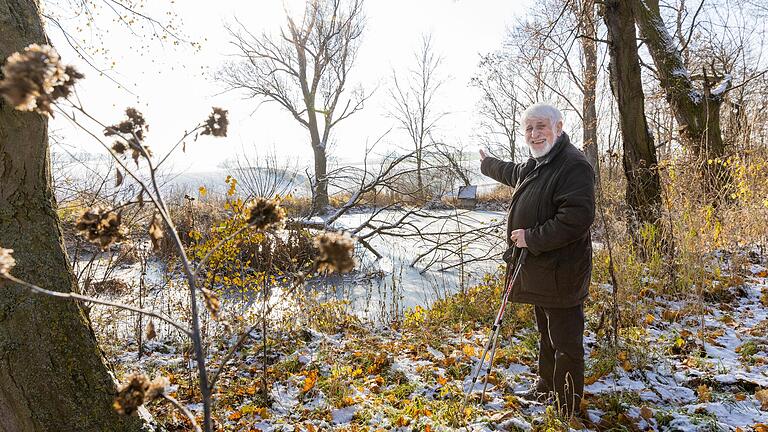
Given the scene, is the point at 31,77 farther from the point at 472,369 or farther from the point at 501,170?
the point at 472,369

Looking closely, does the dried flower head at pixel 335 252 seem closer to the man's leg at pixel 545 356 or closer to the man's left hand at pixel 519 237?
the man's left hand at pixel 519 237

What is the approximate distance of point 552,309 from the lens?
2.44 meters

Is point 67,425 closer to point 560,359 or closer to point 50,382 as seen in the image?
point 50,382

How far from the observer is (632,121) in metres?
5.05

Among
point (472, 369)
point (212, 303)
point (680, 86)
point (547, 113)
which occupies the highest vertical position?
point (680, 86)

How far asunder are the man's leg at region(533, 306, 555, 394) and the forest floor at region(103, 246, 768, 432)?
0.54 ft

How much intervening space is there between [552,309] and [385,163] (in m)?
3.91

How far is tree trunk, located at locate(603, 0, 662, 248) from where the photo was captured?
4.93 m

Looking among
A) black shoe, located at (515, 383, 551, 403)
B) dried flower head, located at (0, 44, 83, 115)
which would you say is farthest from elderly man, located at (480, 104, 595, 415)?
dried flower head, located at (0, 44, 83, 115)

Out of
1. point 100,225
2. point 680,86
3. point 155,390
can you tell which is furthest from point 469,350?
point 680,86

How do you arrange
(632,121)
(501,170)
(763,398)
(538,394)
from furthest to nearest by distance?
(632,121), (501,170), (538,394), (763,398)

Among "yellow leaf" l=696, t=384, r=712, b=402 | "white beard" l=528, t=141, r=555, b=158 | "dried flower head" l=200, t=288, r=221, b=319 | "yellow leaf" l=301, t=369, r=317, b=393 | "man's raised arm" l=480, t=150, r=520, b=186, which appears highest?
"white beard" l=528, t=141, r=555, b=158

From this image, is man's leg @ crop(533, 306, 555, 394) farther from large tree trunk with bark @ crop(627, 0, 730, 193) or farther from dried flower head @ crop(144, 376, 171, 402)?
large tree trunk with bark @ crop(627, 0, 730, 193)

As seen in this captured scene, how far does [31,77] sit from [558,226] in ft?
6.95
